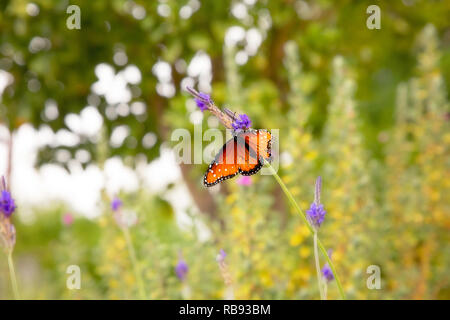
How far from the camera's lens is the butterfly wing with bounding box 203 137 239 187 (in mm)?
1021

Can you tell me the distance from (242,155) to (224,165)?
0.07 metres

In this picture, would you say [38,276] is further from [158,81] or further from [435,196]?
[435,196]

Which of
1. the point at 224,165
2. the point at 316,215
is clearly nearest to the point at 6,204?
the point at 224,165

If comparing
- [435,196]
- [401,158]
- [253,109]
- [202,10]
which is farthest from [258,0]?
[435,196]

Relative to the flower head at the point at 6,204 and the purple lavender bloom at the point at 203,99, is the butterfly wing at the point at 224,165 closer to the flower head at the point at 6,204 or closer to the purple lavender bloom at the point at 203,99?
the purple lavender bloom at the point at 203,99

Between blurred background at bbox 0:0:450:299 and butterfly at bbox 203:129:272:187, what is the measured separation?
0.62 feet

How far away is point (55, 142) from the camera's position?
338cm

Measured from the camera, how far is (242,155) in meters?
1.00

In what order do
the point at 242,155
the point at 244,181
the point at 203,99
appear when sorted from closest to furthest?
the point at 203,99 < the point at 242,155 < the point at 244,181

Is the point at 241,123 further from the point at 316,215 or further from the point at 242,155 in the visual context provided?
the point at 316,215

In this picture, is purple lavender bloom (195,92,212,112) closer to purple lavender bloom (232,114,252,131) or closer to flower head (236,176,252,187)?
purple lavender bloom (232,114,252,131)

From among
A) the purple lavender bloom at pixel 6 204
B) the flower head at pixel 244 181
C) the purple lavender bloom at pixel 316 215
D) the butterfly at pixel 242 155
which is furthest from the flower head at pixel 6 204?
the flower head at pixel 244 181

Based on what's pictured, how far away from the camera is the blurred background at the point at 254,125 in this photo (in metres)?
1.96

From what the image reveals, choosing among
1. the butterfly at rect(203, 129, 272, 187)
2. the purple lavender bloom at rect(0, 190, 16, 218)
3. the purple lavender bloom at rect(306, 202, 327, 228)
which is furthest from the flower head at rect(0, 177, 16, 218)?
the purple lavender bloom at rect(306, 202, 327, 228)
